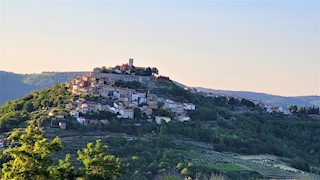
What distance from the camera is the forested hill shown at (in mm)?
116162

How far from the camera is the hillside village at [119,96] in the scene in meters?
56.0

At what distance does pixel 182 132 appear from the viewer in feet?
181

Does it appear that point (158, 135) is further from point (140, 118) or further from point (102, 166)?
point (102, 166)

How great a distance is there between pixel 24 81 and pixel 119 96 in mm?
72199

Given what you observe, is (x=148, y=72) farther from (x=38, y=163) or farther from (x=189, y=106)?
(x=38, y=163)

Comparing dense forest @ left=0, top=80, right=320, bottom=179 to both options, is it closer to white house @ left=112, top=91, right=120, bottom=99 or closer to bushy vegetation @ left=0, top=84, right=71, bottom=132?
bushy vegetation @ left=0, top=84, right=71, bottom=132

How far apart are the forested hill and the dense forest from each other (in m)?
51.0

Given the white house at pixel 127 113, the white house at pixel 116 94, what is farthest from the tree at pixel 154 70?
the white house at pixel 127 113

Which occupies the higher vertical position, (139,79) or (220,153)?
(139,79)

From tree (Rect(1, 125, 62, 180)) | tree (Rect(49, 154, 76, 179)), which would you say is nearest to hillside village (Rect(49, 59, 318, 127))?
tree (Rect(49, 154, 76, 179))

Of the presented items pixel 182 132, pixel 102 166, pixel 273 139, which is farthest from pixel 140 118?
pixel 102 166

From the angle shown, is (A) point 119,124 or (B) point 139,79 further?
(B) point 139,79

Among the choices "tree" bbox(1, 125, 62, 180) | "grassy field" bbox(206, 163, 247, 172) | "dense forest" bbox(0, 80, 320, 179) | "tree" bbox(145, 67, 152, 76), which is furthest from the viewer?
"tree" bbox(145, 67, 152, 76)

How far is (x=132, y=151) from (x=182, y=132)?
10.3 meters
